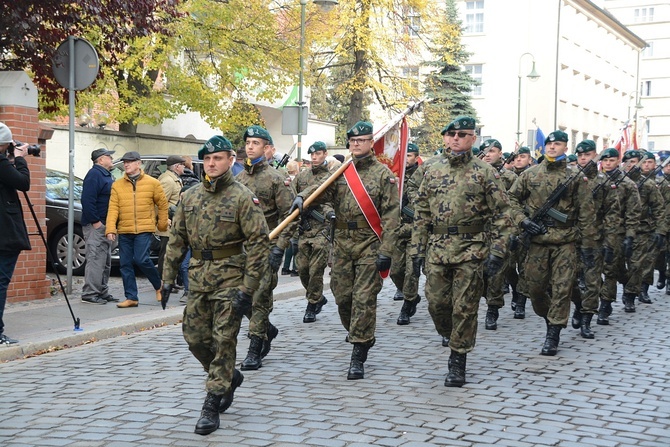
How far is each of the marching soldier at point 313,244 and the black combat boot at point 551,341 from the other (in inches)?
113

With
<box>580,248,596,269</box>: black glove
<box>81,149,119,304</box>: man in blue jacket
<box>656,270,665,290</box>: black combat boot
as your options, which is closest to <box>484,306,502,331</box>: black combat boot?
<box>580,248,596,269</box>: black glove

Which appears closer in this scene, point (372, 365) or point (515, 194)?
point (372, 365)

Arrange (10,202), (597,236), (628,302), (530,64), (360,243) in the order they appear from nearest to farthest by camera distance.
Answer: (360,243) < (10,202) < (597,236) < (628,302) < (530,64)

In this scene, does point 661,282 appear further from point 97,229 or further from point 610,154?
point 97,229

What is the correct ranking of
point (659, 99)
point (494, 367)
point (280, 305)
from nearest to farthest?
point (494, 367) → point (280, 305) → point (659, 99)

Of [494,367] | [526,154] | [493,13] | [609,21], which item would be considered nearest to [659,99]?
[609,21]

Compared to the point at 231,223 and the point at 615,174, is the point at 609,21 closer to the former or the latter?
the point at 615,174

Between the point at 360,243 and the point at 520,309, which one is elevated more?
the point at 360,243

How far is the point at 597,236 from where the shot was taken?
405 inches

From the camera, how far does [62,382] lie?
7742mm

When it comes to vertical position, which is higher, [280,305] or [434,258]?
[434,258]

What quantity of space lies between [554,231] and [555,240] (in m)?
0.09

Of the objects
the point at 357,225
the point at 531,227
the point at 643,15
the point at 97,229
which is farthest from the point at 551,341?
the point at 643,15

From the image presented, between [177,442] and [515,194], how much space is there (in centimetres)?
515
